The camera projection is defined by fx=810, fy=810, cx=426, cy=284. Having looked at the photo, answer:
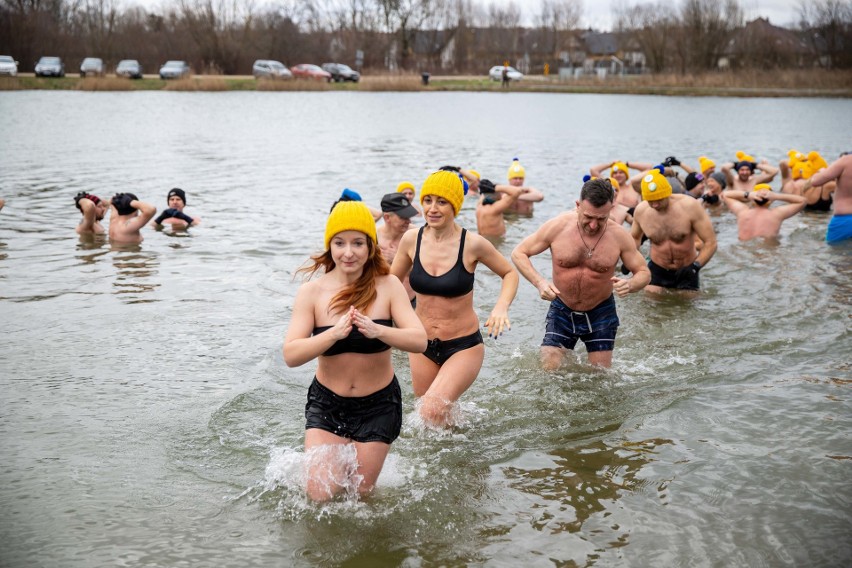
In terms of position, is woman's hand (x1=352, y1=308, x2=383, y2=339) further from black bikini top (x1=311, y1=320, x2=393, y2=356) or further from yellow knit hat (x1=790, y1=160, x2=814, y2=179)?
yellow knit hat (x1=790, y1=160, x2=814, y2=179)

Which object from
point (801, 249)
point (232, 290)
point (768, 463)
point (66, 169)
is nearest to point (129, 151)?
point (66, 169)

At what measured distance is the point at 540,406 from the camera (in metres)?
6.44

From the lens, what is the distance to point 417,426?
5730 millimetres

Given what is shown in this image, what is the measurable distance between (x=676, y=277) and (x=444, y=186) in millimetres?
4921

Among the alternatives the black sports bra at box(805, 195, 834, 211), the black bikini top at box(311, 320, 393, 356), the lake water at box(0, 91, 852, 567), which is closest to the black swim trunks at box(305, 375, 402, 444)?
the black bikini top at box(311, 320, 393, 356)

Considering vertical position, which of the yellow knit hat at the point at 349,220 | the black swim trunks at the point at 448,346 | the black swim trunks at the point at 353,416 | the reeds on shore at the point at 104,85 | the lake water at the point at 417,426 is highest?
the reeds on shore at the point at 104,85

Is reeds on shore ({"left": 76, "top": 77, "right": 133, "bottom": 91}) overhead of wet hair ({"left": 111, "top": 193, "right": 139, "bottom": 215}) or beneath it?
overhead

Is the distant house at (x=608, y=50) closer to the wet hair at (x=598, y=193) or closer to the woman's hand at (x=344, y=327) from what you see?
the wet hair at (x=598, y=193)

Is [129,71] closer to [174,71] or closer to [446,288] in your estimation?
[174,71]

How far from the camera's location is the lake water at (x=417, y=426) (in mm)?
4539

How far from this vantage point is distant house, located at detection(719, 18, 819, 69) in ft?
206

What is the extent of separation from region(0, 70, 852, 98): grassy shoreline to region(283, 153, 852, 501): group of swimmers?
4176cm

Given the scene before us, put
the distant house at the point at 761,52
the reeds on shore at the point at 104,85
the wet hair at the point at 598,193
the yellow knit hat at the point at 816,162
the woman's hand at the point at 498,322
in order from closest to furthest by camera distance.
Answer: the woman's hand at the point at 498,322 < the wet hair at the point at 598,193 < the yellow knit hat at the point at 816,162 < the reeds on shore at the point at 104,85 < the distant house at the point at 761,52

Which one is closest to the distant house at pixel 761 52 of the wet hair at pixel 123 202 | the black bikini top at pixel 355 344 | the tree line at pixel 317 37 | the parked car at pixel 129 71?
the tree line at pixel 317 37
